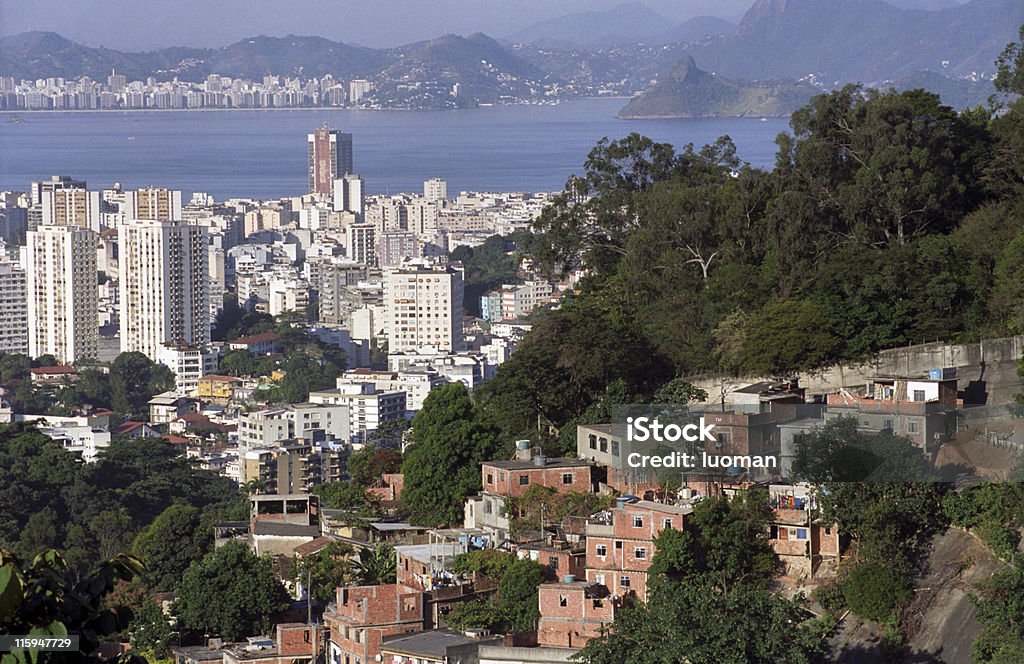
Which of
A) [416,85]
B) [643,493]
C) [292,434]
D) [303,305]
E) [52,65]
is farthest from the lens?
[416,85]

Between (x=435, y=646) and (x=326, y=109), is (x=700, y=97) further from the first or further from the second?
(x=435, y=646)

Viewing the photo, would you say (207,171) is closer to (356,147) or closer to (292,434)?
(356,147)

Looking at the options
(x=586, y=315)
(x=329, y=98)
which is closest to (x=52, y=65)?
(x=329, y=98)

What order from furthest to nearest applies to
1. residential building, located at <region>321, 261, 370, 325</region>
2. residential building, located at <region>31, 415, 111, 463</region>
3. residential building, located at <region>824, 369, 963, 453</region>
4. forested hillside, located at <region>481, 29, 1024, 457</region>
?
residential building, located at <region>321, 261, 370, 325</region> → residential building, located at <region>31, 415, 111, 463</region> → forested hillside, located at <region>481, 29, 1024, 457</region> → residential building, located at <region>824, 369, 963, 453</region>

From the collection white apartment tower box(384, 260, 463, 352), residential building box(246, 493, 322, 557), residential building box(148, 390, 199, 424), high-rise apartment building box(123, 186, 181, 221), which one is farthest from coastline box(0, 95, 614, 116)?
residential building box(246, 493, 322, 557)

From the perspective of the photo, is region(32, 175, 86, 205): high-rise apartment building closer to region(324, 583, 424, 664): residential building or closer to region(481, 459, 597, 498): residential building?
region(481, 459, 597, 498): residential building

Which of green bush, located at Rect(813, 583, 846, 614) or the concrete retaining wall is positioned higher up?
the concrete retaining wall

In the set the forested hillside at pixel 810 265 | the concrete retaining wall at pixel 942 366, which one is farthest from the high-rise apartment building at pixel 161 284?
the concrete retaining wall at pixel 942 366
